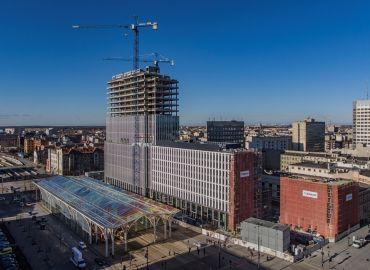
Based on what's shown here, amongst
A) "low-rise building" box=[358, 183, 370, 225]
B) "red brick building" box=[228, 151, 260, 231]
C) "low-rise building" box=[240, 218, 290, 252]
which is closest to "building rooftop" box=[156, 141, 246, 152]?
"red brick building" box=[228, 151, 260, 231]

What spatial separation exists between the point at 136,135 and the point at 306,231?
75.5m

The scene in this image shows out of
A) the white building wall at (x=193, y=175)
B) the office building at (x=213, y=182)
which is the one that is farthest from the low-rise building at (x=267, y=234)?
the white building wall at (x=193, y=175)

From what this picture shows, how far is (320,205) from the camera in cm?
9931

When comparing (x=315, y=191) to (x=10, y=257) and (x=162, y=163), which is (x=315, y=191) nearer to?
(x=162, y=163)

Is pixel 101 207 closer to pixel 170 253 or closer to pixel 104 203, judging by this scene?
pixel 104 203

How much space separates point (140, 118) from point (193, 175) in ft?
137

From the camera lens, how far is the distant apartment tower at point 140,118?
141 metres

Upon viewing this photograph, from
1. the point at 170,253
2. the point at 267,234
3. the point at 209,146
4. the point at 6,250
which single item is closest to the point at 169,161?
the point at 209,146

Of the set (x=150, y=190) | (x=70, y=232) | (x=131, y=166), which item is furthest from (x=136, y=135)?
(x=70, y=232)

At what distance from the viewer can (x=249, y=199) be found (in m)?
105

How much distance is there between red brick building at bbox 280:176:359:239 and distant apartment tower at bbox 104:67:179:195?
54.1 meters

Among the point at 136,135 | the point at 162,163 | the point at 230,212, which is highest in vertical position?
the point at 136,135

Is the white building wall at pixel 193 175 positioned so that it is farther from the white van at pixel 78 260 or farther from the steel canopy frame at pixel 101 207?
the white van at pixel 78 260

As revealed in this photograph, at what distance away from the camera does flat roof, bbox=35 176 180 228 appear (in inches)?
3514
